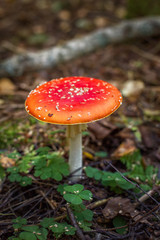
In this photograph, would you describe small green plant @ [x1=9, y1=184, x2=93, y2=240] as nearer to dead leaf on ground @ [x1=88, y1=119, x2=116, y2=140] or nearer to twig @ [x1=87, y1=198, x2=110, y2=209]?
twig @ [x1=87, y1=198, x2=110, y2=209]

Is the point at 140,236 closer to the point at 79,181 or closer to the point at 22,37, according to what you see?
the point at 79,181

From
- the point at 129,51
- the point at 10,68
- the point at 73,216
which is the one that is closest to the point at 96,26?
the point at 129,51

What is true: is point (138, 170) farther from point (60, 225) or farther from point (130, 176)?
point (60, 225)

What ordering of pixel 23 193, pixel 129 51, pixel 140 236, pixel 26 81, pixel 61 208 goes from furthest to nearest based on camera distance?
pixel 129 51
pixel 26 81
pixel 23 193
pixel 61 208
pixel 140 236

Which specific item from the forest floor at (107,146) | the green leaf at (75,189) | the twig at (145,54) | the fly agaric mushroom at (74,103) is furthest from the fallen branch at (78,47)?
the green leaf at (75,189)

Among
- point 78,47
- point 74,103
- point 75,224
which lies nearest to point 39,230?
point 75,224

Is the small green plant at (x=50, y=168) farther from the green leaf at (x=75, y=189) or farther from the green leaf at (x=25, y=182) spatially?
the green leaf at (x=75, y=189)
